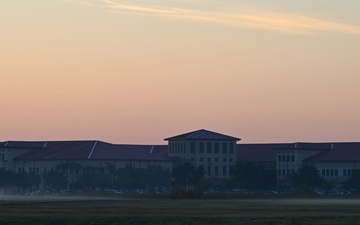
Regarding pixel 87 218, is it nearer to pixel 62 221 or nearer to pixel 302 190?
pixel 62 221

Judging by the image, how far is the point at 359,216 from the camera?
76562 millimetres

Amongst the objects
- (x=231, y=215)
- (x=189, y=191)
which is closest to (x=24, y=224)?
(x=231, y=215)

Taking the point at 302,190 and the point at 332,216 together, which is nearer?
the point at 332,216

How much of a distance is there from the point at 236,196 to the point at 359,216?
287 feet

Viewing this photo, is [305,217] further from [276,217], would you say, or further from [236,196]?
[236,196]

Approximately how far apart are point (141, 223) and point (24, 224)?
7.39m

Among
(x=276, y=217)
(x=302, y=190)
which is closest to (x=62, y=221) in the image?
(x=276, y=217)

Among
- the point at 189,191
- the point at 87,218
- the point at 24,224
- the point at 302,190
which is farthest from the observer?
the point at 302,190

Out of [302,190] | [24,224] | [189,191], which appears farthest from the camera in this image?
[302,190]

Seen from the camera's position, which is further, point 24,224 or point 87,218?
point 87,218

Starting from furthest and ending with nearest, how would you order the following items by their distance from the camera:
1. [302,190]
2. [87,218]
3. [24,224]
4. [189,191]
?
1. [302,190]
2. [189,191]
3. [87,218]
4. [24,224]

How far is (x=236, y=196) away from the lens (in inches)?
6447

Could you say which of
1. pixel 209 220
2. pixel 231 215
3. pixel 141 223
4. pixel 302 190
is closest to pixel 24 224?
pixel 141 223

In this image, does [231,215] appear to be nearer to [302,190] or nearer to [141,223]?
[141,223]
